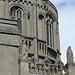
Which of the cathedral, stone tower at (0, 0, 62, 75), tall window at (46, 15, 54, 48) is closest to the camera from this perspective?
the cathedral

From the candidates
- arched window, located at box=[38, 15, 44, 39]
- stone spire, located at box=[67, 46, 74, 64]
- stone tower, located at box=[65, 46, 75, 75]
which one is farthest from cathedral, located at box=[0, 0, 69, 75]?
stone tower, located at box=[65, 46, 75, 75]

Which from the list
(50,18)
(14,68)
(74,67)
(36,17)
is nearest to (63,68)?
(74,67)

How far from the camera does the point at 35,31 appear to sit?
47750 mm

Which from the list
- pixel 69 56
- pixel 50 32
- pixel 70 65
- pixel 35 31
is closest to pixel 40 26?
pixel 35 31

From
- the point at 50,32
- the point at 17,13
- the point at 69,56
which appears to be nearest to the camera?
the point at 69,56

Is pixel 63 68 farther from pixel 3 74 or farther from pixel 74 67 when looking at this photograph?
pixel 3 74

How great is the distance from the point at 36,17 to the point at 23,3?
10.5 ft

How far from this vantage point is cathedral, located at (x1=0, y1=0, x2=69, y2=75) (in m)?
33.6

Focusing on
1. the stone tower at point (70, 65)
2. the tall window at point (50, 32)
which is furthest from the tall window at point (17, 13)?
the stone tower at point (70, 65)

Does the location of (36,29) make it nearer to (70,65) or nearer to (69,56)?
(69,56)

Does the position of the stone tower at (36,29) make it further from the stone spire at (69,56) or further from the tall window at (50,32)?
the stone spire at (69,56)

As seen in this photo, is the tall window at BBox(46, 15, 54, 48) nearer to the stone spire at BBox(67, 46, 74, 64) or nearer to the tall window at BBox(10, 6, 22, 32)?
the tall window at BBox(10, 6, 22, 32)

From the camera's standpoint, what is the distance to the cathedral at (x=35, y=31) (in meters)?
33.6

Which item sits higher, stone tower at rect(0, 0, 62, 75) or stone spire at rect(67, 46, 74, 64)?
stone tower at rect(0, 0, 62, 75)
